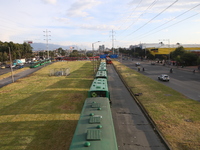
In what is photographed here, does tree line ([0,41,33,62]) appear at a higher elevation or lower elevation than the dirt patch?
higher

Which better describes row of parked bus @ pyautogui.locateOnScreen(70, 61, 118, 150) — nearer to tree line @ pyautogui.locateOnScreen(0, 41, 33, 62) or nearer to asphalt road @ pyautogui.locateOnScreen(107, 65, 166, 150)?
asphalt road @ pyautogui.locateOnScreen(107, 65, 166, 150)

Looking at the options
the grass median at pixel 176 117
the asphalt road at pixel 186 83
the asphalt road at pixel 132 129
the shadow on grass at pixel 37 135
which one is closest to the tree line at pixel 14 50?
the asphalt road at pixel 186 83

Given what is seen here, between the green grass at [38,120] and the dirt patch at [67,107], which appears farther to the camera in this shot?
the dirt patch at [67,107]

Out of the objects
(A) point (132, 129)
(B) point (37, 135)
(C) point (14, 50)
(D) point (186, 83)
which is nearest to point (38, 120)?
(B) point (37, 135)

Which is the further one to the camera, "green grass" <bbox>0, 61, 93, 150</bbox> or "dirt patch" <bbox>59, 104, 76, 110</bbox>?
"dirt patch" <bbox>59, 104, 76, 110</bbox>

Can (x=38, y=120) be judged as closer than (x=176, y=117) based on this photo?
No

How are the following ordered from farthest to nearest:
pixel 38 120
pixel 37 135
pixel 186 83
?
pixel 186 83
pixel 38 120
pixel 37 135

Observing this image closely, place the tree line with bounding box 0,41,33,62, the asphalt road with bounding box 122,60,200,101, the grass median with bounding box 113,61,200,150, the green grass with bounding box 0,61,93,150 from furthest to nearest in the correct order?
the tree line with bounding box 0,41,33,62 < the asphalt road with bounding box 122,60,200,101 < the green grass with bounding box 0,61,93,150 < the grass median with bounding box 113,61,200,150

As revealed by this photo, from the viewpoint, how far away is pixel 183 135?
500 inches

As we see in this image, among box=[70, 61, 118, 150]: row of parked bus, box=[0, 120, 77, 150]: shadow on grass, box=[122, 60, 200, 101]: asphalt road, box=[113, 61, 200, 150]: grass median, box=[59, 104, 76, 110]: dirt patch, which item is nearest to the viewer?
box=[70, 61, 118, 150]: row of parked bus

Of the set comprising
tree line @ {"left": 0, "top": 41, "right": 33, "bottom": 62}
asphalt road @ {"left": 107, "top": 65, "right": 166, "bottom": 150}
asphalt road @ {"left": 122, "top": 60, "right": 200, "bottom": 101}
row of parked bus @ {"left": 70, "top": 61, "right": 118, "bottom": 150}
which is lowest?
asphalt road @ {"left": 107, "top": 65, "right": 166, "bottom": 150}

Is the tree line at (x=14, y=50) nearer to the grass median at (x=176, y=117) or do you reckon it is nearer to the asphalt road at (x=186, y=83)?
the asphalt road at (x=186, y=83)

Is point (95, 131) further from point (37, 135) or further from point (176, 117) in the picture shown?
point (176, 117)

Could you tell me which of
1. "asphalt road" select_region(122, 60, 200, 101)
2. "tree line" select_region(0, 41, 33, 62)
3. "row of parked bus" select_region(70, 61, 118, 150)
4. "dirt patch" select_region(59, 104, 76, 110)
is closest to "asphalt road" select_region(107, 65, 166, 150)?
"row of parked bus" select_region(70, 61, 118, 150)
